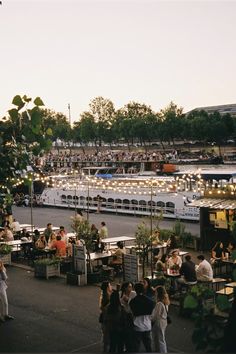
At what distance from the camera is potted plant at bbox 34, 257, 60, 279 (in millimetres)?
17516

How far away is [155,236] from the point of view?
1852cm

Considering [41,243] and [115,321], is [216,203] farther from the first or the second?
[115,321]

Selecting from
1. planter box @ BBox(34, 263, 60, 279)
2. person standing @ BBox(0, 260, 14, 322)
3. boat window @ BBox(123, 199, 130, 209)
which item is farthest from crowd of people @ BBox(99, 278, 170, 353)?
boat window @ BBox(123, 199, 130, 209)

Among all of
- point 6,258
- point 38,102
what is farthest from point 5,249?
point 38,102

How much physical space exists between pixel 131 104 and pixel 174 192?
80.0 metres

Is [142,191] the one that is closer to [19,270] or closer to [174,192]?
[174,192]

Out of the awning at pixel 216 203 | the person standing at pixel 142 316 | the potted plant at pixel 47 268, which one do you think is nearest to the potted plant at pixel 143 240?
the potted plant at pixel 47 268

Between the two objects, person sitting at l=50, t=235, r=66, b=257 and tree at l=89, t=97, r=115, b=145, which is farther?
tree at l=89, t=97, r=115, b=145

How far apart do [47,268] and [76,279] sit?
1.53 m

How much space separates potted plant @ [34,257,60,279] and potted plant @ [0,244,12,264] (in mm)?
2496

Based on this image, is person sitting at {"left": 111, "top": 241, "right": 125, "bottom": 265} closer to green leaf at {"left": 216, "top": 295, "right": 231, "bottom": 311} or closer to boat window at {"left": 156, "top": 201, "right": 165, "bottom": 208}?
green leaf at {"left": 216, "top": 295, "right": 231, "bottom": 311}

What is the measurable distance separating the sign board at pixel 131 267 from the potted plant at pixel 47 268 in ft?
9.11

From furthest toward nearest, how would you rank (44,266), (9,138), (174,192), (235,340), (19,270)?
(174,192)
(19,270)
(44,266)
(9,138)
(235,340)

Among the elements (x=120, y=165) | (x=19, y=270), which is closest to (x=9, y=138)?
(x=19, y=270)
